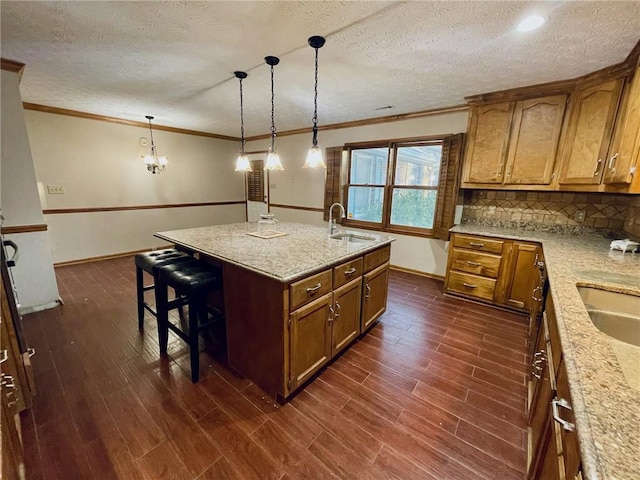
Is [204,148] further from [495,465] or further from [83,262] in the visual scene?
[495,465]

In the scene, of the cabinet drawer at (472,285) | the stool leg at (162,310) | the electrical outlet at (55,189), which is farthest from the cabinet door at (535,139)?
the electrical outlet at (55,189)

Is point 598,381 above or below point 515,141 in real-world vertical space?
below

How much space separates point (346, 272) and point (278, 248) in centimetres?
54

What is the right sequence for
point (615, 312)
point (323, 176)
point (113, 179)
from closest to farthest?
point (615, 312) < point (113, 179) < point (323, 176)

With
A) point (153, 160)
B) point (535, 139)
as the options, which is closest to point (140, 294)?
point (153, 160)

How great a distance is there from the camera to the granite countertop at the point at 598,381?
53cm

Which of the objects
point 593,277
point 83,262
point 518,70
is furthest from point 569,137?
point 83,262

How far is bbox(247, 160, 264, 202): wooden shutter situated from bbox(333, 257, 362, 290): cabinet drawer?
14.7ft

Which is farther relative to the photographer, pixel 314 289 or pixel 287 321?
pixel 314 289

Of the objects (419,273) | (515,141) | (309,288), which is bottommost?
(419,273)

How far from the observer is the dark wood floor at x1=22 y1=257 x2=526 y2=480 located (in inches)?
52.1

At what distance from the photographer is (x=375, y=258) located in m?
2.30

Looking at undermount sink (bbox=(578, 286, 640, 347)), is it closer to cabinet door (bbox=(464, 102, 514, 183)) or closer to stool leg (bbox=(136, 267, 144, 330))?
cabinet door (bbox=(464, 102, 514, 183))

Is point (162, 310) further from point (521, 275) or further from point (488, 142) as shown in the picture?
point (488, 142)
